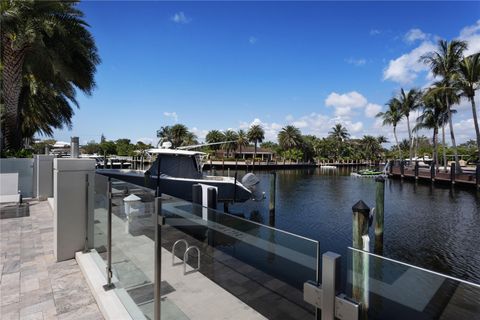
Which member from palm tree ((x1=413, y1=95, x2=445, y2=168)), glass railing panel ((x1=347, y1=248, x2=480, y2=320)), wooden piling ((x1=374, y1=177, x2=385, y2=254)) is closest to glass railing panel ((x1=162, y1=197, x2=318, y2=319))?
glass railing panel ((x1=347, y1=248, x2=480, y2=320))

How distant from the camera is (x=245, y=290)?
336cm

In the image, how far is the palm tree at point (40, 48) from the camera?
12.1 meters

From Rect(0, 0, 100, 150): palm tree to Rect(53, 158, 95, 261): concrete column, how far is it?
9644mm

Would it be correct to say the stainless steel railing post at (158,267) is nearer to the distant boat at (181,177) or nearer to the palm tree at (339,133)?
the distant boat at (181,177)

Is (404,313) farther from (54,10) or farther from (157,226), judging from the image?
(54,10)

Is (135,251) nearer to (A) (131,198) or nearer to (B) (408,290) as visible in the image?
(A) (131,198)

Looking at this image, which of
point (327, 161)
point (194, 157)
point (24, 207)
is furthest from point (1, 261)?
point (327, 161)

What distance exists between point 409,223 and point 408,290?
53.8 ft

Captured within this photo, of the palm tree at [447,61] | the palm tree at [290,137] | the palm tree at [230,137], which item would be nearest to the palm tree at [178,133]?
the palm tree at [230,137]

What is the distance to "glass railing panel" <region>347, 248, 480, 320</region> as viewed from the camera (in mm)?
1473

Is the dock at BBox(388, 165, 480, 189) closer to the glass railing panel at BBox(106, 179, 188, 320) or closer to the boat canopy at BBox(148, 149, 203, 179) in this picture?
the boat canopy at BBox(148, 149, 203, 179)

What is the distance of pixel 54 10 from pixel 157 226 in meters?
14.5

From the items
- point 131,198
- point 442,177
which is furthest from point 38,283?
point 442,177

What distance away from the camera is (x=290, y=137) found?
260 feet
